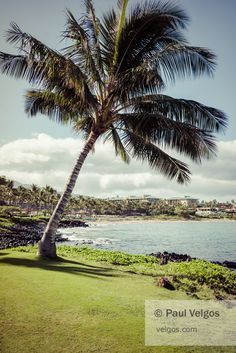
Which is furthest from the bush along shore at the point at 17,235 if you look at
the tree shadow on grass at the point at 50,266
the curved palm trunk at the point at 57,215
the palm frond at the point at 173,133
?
the palm frond at the point at 173,133

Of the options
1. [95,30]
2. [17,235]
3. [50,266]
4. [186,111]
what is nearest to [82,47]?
[95,30]

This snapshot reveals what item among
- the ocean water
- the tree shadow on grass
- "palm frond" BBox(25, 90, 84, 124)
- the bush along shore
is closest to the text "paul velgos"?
the tree shadow on grass

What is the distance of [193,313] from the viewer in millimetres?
5680

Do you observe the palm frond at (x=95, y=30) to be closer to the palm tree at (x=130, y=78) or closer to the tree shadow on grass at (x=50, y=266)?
the palm tree at (x=130, y=78)

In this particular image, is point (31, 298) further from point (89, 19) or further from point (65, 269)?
point (89, 19)

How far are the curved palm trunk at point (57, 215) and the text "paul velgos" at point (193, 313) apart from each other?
19.5 ft

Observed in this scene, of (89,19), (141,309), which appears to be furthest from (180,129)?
(141,309)

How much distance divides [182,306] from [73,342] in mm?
2983

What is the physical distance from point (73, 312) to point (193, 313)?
238 centimetres

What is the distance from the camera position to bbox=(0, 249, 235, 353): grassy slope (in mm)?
3865

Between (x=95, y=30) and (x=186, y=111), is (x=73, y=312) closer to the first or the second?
(x=186, y=111)

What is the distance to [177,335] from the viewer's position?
446 cm

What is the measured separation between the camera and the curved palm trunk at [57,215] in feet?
34.4

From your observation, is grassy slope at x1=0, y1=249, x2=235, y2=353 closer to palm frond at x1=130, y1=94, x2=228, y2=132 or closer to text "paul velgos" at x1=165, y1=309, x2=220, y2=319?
text "paul velgos" at x1=165, y1=309, x2=220, y2=319
